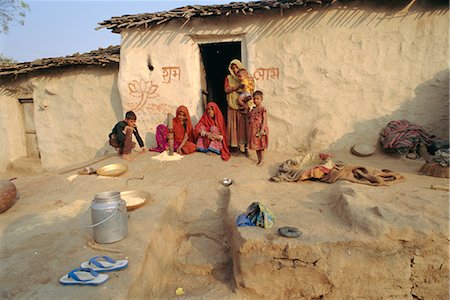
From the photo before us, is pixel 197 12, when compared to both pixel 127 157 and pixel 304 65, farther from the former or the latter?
pixel 127 157

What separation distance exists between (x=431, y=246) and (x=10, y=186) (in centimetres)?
463

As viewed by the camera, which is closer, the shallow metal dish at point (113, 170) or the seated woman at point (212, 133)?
the shallow metal dish at point (113, 170)

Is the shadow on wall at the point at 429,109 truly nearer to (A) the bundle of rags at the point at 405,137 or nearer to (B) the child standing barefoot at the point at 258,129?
(A) the bundle of rags at the point at 405,137

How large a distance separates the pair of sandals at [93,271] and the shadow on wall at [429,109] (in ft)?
15.6

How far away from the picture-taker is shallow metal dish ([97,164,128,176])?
173 inches

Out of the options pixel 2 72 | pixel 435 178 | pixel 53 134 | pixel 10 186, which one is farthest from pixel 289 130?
pixel 2 72

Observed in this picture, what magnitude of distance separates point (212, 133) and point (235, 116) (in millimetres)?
556

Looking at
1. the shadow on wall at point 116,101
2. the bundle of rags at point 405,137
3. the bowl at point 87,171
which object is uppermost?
the shadow on wall at point 116,101

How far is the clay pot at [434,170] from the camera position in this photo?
12.1ft

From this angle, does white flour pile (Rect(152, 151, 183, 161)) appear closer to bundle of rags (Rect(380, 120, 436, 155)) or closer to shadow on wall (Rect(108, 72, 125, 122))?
shadow on wall (Rect(108, 72, 125, 122))

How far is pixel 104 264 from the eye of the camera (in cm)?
211

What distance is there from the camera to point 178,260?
2857 mm

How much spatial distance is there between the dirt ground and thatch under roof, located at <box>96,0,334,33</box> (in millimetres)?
3339

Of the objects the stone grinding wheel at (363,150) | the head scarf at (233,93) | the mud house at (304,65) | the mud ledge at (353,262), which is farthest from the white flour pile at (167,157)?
the stone grinding wheel at (363,150)
